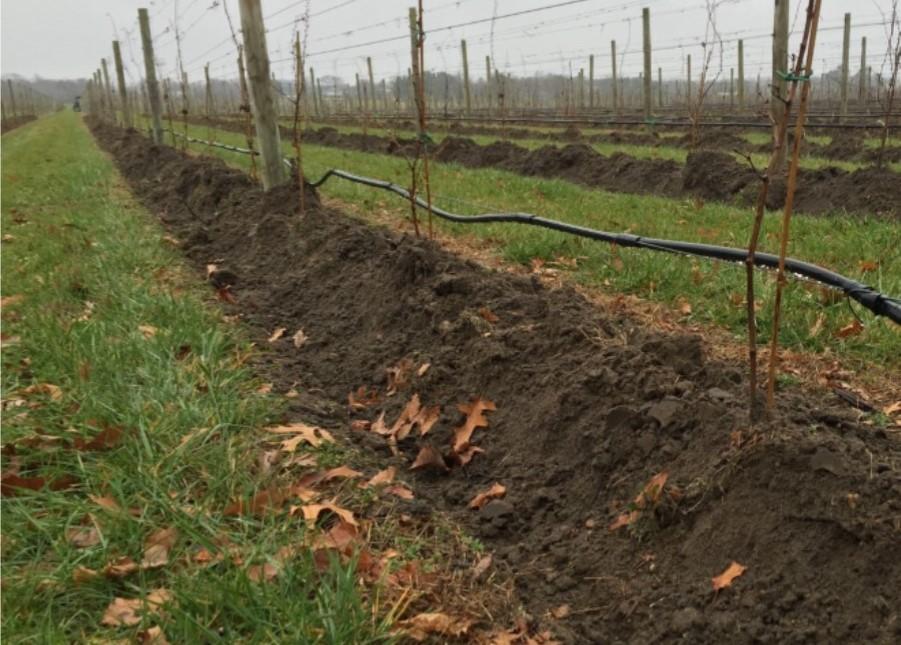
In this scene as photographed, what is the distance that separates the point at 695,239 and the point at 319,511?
15.8ft

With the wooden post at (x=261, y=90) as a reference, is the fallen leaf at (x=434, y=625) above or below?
below

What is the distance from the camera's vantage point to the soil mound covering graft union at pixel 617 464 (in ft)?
6.14

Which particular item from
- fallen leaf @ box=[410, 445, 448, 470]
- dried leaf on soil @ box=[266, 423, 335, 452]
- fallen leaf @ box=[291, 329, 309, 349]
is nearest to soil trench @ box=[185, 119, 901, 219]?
fallen leaf @ box=[291, 329, 309, 349]

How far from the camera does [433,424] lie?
315 cm

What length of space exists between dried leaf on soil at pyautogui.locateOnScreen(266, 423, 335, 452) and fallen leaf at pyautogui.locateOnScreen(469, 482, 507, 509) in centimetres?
65

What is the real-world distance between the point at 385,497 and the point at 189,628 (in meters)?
0.87

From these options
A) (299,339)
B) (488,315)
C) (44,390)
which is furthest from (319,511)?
(299,339)

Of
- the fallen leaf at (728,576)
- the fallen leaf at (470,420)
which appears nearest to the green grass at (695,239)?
the fallen leaf at (470,420)

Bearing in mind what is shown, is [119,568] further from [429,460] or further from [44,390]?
[44,390]

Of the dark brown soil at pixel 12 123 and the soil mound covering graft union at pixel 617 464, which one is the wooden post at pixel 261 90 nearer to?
the soil mound covering graft union at pixel 617 464

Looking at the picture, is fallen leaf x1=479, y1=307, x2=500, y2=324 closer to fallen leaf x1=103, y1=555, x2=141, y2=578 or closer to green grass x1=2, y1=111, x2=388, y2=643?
green grass x1=2, y1=111, x2=388, y2=643

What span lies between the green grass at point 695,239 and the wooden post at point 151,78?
29.8 ft

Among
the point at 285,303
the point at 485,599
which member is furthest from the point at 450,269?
the point at 485,599

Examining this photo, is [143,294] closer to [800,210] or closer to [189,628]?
[189,628]
